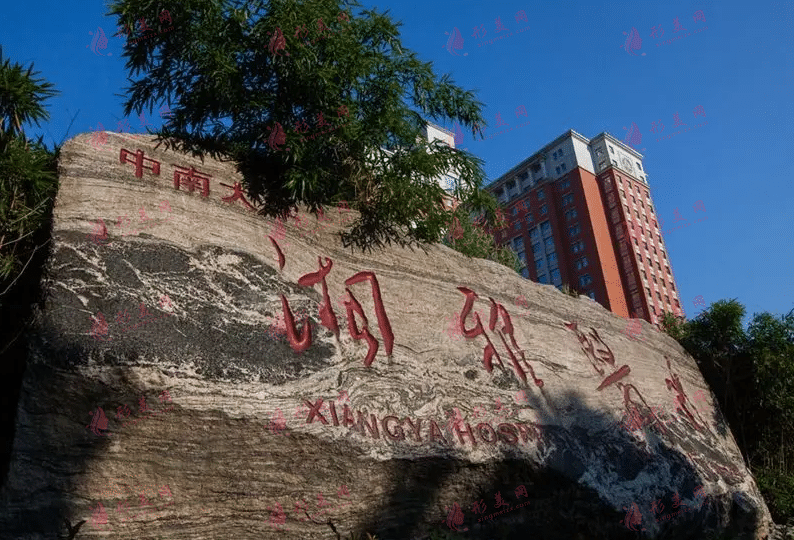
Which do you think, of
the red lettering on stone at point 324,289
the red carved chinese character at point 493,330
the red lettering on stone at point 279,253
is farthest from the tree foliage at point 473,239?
the red lettering on stone at point 279,253

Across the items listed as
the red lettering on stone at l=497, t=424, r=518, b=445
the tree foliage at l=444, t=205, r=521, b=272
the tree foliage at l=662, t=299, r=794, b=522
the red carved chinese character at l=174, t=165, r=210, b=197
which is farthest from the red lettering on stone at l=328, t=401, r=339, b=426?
the tree foliage at l=662, t=299, r=794, b=522

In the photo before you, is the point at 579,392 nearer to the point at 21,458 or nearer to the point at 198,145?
the point at 198,145

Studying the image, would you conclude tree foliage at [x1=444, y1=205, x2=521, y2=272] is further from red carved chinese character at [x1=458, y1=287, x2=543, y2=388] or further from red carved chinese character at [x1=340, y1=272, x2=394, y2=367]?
red carved chinese character at [x1=340, y1=272, x2=394, y2=367]

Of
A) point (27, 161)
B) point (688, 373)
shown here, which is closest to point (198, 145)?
point (27, 161)

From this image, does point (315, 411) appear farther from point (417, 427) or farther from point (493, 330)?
point (493, 330)

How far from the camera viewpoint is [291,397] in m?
3.34

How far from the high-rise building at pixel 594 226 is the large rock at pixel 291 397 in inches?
975

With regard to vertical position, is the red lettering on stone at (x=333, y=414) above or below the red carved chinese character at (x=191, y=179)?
below

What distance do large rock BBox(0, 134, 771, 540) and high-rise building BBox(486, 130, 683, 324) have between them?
24.8m

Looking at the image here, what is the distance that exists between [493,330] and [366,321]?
3.75 feet

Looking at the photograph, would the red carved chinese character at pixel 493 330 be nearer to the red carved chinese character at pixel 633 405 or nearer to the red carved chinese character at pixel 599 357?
the red carved chinese character at pixel 599 357

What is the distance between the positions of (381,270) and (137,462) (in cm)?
198

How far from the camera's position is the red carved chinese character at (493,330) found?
14.8ft

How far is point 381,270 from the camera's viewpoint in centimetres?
437
